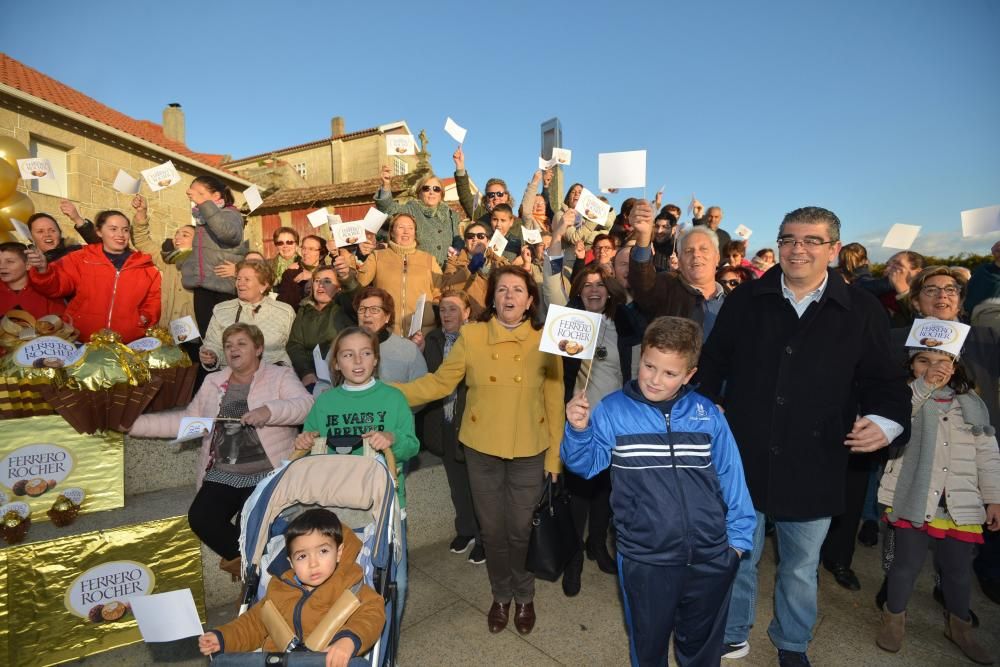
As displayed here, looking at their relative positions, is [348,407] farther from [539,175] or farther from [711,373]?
[539,175]

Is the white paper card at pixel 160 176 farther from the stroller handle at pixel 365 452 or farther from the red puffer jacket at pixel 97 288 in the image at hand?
the stroller handle at pixel 365 452

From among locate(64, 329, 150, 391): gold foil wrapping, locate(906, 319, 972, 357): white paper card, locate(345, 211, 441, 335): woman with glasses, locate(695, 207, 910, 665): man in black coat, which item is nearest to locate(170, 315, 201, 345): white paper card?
locate(64, 329, 150, 391): gold foil wrapping

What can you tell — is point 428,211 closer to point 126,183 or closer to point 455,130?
point 455,130

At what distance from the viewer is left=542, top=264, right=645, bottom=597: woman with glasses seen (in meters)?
3.69

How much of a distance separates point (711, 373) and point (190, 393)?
4.23m

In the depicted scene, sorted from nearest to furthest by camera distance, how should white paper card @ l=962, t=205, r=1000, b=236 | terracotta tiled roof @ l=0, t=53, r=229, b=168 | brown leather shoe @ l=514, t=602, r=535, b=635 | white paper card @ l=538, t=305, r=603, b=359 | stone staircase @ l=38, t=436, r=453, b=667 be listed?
white paper card @ l=538, t=305, r=603, b=359
stone staircase @ l=38, t=436, r=453, b=667
brown leather shoe @ l=514, t=602, r=535, b=635
white paper card @ l=962, t=205, r=1000, b=236
terracotta tiled roof @ l=0, t=53, r=229, b=168

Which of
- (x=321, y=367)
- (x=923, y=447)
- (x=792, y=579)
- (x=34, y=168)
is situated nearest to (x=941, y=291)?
(x=923, y=447)

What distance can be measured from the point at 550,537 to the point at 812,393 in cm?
180

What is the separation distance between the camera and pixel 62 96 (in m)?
16.8

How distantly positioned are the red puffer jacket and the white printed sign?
310 inches

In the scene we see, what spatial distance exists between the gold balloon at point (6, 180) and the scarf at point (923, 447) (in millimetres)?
10330

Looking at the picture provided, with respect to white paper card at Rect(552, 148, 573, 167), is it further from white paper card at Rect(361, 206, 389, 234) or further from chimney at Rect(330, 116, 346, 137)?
chimney at Rect(330, 116, 346, 137)

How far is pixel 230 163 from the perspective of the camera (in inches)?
1404

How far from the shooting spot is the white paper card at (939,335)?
3158 mm
